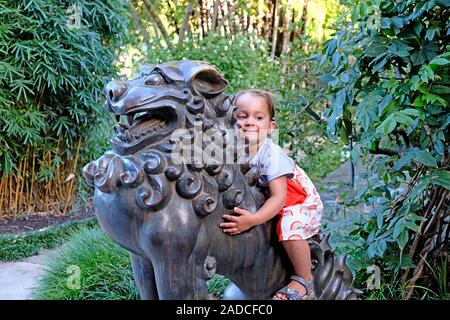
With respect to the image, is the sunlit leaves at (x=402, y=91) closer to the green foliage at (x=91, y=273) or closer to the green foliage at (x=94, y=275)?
the green foliage at (x=94, y=275)

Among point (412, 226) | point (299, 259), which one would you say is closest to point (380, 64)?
point (412, 226)

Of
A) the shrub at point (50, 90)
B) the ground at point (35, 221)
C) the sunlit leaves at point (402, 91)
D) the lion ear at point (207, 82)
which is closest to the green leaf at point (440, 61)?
the sunlit leaves at point (402, 91)

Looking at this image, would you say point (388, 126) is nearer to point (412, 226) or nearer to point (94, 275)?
point (412, 226)

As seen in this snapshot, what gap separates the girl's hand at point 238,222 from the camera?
159 cm

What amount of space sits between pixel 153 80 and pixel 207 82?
152 mm

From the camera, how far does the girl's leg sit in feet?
5.71

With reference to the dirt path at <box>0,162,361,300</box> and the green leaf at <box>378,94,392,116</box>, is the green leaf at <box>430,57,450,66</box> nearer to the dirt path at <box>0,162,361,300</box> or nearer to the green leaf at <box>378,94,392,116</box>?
the green leaf at <box>378,94,392,116</box>

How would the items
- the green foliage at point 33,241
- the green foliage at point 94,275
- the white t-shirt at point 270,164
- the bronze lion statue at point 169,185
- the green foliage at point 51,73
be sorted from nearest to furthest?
the bronze lion statue at point 169,185 < the white t-shirt at point 270,164 < the green foliage at point 94,275 < the green foliage at point 33,241 < the green foliage at point 51,73

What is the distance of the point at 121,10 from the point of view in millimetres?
5715

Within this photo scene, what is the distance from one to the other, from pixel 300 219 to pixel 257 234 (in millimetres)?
151

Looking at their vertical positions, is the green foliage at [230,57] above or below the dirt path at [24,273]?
above

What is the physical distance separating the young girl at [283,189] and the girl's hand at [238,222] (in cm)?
8
